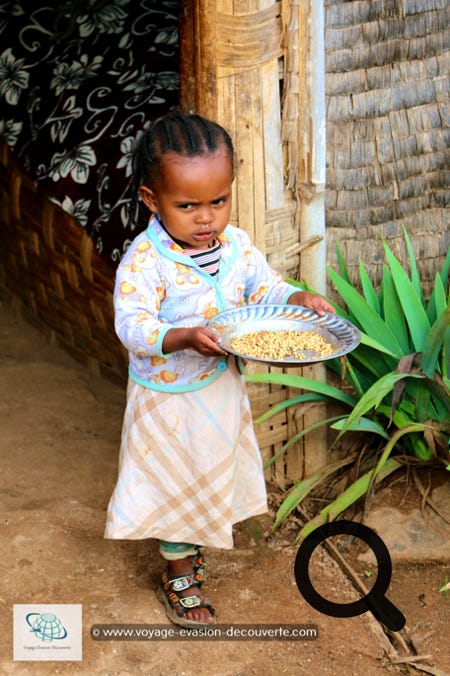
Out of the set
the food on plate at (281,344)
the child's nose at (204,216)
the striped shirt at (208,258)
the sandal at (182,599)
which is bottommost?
the sandal at (182,599)

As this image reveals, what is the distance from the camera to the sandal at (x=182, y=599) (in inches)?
115

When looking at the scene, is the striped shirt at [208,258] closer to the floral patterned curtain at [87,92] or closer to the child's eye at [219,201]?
the child's eye at [219,201]

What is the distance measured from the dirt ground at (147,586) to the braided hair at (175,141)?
133 cm

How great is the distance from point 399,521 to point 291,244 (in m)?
1.06

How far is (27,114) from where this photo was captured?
481cm

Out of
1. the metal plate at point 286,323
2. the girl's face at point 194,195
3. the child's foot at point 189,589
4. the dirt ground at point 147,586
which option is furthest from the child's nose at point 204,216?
the dirt ground at point 147,586

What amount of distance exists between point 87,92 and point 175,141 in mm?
2327

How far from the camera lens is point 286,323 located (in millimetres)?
2660

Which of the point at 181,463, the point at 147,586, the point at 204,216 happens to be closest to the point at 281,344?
the point at 204,216

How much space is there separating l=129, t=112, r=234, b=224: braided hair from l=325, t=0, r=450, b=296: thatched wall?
1.04 meters

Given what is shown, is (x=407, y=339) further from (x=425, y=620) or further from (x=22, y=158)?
(x=22, y=158)

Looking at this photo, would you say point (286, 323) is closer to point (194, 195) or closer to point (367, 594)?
point (194, 195)

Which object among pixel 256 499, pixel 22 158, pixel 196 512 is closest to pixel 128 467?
pixel 196 512

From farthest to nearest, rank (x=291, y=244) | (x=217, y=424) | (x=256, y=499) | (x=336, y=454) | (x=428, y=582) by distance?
(x=336, y=454), (x=291, y=244), (x=428, y=582), (x=256, y=499), (x=217, y=424)
